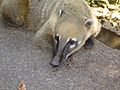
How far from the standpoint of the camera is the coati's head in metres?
4.39

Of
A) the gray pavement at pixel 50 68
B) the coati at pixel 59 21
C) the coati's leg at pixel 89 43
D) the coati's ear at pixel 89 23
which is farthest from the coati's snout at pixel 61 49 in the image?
the coati's leg at pixel 89 43

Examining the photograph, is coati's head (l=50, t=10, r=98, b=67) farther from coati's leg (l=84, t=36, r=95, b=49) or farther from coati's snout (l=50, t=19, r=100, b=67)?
coati's leg (l=84, t=36, r=95, b=49)

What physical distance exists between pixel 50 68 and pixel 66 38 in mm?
456

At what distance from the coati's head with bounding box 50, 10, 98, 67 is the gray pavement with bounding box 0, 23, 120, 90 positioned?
21 centimetres

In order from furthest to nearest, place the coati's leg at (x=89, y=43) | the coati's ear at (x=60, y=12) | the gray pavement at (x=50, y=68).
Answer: the coati's leg at (x=89, y=43), the coati's ear at (x=60, y=12), the gray pavement at (x=50, y=68)

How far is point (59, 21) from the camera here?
4574 mm

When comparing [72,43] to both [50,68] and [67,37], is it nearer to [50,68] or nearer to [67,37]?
[67,37]

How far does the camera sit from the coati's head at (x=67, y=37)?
14.4 ft

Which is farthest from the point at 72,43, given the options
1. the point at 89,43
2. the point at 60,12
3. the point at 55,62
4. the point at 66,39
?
the point at 89,43

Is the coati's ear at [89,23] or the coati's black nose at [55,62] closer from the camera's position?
the coati's black nose at [55,62]

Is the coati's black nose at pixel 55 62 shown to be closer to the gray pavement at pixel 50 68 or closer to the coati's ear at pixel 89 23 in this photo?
the gray pavement at pixel 50 68

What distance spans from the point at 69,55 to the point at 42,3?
1.06 metres

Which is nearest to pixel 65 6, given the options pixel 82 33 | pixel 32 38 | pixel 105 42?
pixel 82 33

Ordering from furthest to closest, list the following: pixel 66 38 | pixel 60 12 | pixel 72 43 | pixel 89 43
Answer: pixel 89 43, pixel 60 12, pixel 72 43, pixel 66 38
